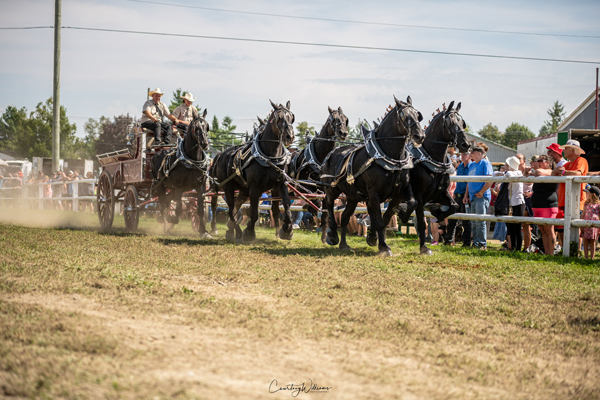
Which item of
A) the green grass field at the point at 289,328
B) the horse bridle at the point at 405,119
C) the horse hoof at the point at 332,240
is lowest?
the green grass field at the point at 289,328

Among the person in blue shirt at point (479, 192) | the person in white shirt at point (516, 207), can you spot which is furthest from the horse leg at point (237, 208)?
the person in white shirt at point (516, 207)

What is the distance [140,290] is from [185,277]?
41.1 inches

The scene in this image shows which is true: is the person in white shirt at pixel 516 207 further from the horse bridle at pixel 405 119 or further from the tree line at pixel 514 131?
the tree line at pixel 514 131

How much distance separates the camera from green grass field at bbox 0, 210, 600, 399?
10.6ft

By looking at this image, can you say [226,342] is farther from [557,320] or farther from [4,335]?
[557,320]

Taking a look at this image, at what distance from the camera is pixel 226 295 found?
18.5ft

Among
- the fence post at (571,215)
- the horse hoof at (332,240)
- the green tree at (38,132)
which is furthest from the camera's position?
the green tree at (38,132)

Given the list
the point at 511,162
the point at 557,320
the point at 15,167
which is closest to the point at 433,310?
the point at 557,320

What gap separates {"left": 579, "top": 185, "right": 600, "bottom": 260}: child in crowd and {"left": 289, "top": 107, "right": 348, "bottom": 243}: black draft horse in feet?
15.0

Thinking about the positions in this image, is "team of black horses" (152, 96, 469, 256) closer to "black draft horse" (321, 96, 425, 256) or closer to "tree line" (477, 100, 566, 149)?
"black draft horse" (321, 96, 425, 256)

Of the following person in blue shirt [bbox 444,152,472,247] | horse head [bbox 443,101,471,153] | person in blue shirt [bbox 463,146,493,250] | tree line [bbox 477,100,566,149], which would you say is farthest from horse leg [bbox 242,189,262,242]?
tree line [bbox 477,100,566,149]

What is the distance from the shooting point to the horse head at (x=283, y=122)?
10328mm

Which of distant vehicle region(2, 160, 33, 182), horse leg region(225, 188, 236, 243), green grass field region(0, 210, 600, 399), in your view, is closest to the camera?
green grass field region(0, 210, 600, 399)

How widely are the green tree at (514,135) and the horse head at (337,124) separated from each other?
111 metres
